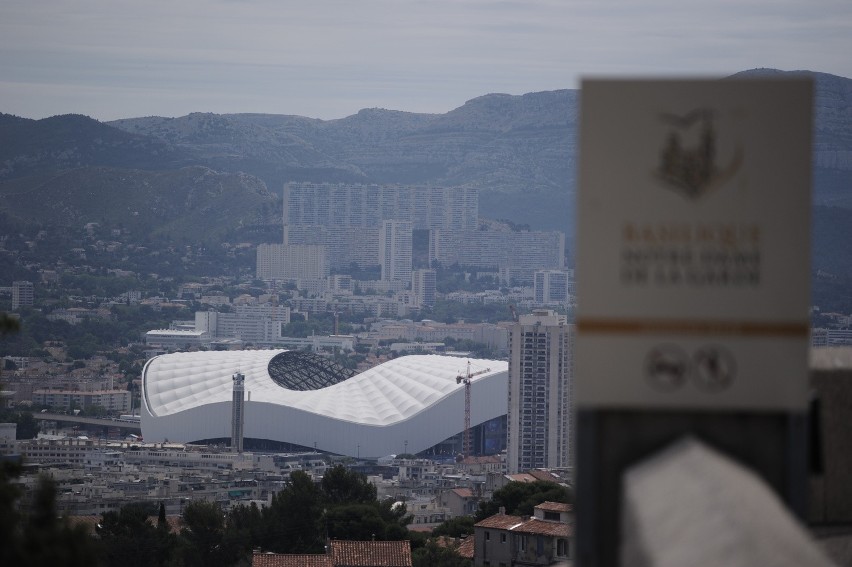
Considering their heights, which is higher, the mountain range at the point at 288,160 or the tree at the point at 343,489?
the mountain range at the point at 288,160

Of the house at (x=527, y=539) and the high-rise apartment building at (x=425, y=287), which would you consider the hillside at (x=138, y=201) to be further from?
the house at (x=527, y=539)

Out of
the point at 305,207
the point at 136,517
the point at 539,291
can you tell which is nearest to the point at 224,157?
the point at 305,207

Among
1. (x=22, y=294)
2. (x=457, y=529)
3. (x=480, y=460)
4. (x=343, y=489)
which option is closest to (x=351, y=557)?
(x=457, y=529)

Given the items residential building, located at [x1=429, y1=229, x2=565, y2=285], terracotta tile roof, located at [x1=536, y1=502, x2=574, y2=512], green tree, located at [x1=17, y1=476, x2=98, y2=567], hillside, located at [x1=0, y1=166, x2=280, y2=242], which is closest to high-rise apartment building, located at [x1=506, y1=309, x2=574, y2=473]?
terracotta tile roof, located at [x1=536, y1=502, x2=574, y2=512]

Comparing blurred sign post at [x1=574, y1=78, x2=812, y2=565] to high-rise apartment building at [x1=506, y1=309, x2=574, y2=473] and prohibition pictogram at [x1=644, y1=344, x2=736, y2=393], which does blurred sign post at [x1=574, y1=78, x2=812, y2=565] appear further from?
high-rise apartment building at [x1=506, y1=309, x2=574, y2=473]

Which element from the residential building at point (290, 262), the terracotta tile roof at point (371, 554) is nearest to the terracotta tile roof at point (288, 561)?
the terracotta tile roof at point (371, 554)

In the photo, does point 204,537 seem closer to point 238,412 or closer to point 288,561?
point 288,561

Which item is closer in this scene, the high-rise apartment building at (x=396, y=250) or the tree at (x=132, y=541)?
the tree at (x=132, y=541)
